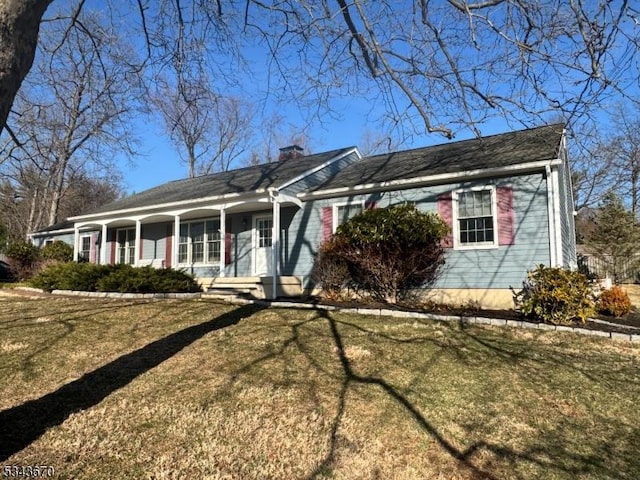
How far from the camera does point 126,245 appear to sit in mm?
18812

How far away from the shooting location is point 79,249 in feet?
68.7

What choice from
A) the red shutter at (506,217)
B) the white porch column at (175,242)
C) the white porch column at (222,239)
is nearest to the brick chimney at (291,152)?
the white porch column at (175,242)

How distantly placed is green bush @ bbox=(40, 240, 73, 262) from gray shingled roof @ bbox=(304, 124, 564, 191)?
42.3ft

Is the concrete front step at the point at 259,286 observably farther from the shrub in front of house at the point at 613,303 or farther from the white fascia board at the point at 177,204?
the shrub in front of house at the point at 613,303

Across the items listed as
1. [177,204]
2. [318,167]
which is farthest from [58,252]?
[318,167]

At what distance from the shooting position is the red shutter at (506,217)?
10.2 metres

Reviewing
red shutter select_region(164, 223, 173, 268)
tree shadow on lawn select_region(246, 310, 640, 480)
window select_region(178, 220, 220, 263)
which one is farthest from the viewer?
red shutter select_region(164, 223, 173, 268)

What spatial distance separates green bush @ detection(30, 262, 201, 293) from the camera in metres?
12.0

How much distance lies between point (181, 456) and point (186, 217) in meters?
13.2

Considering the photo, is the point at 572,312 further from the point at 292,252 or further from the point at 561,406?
the point at 292,252

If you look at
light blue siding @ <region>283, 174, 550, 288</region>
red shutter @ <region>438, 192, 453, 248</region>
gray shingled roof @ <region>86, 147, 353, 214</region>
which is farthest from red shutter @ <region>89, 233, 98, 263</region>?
red shutter @ <region>438, 192, 453, 248</region>

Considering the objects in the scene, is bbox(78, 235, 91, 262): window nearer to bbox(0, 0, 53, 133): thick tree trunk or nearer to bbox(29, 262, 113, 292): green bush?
bbox(29, 262, 113, 292): green bush

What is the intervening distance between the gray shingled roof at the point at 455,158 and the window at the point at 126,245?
30.0 feet

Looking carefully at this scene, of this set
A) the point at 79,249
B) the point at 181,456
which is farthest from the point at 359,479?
the point at 79,249
